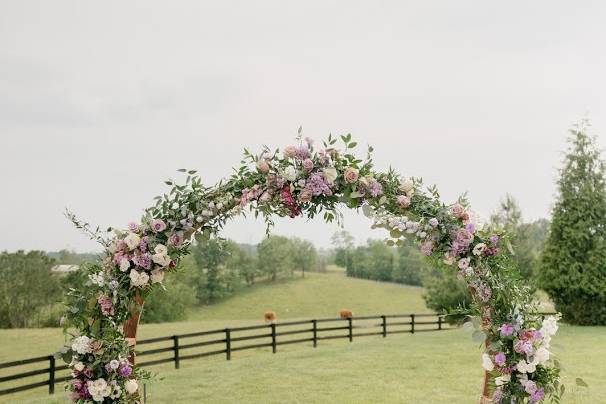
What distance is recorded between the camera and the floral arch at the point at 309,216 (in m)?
6.12

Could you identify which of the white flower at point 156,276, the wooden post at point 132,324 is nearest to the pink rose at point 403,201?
the white flower at point 156,276

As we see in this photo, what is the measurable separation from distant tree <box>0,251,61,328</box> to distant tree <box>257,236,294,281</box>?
24516 millimetres

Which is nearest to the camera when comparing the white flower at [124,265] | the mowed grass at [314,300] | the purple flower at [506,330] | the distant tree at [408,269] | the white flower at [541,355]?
the white flower at [541,355]

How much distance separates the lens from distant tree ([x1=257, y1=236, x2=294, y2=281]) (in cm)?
6463

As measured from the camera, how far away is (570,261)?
71.7 feet

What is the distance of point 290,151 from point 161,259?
1.78 m

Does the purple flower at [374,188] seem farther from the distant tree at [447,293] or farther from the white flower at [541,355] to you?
the distant tree at [447,293]

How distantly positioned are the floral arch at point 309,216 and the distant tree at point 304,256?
211 ft

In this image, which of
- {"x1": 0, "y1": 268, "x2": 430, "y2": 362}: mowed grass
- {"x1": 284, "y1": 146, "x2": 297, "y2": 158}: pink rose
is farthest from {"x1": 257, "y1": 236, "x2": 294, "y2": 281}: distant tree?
{"x1": 284, "y1": 146, "x2": 297, "y2": 158}: pink rose

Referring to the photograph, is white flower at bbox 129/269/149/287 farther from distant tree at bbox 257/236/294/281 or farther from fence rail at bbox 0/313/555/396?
distant tree at bbox 257/236/294/281

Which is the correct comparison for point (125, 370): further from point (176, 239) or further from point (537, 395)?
point (537, 395)

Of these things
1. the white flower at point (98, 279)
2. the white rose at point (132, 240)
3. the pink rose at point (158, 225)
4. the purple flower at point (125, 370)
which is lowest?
the purple flower at point (125, 370)

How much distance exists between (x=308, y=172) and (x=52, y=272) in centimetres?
4449

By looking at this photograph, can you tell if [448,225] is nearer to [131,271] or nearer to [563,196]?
[131,271]
